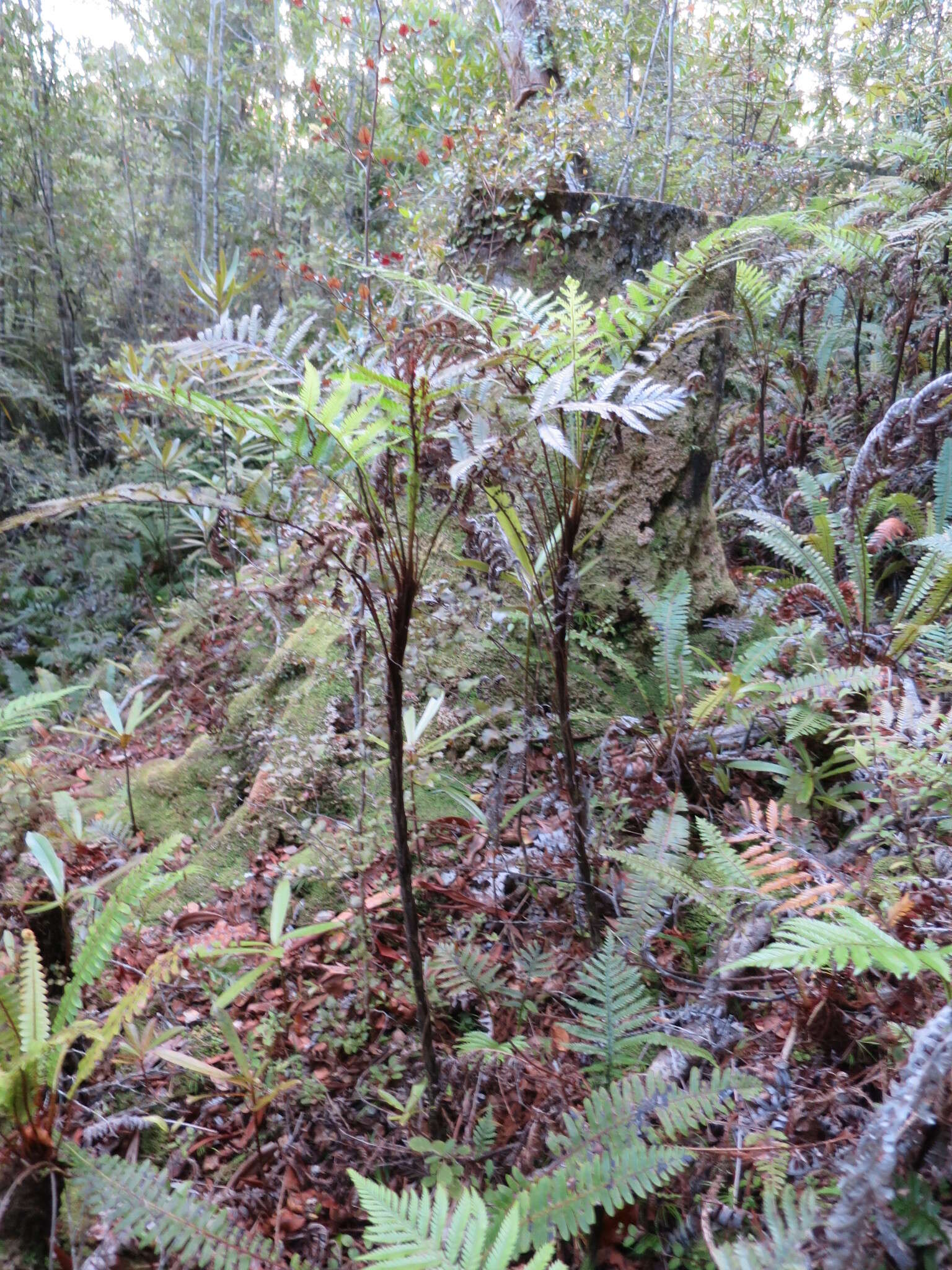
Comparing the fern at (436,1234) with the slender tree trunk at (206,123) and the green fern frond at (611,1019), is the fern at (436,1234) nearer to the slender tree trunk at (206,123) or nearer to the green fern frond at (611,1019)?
the green fern frond at (611,1019)

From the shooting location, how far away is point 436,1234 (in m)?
1.11

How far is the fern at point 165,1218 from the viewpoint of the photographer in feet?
4.48

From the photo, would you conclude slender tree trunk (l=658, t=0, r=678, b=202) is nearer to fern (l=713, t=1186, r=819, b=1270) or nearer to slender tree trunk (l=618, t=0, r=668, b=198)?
slender tree trunk (l=618, t=0, r=668, b=198)

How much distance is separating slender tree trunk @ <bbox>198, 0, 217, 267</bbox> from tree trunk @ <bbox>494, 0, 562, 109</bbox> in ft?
16.9

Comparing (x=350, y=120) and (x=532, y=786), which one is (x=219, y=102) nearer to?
(x=350, y=120)

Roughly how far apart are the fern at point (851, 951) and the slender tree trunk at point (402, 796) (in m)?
0.62

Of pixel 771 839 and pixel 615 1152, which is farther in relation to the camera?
pixel 771 839

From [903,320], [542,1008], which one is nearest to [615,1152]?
[542,1008]

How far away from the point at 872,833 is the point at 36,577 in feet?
29.7

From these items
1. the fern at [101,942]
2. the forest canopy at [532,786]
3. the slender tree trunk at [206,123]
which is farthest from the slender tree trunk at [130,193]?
the fern at [101,942]

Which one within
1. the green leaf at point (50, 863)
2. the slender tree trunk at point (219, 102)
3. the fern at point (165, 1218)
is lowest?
the fern at point (165, 1218)

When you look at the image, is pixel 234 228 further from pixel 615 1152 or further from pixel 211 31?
pixel 615 1152

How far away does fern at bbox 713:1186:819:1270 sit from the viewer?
1.10m

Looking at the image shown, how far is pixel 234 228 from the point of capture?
37.1 feet
